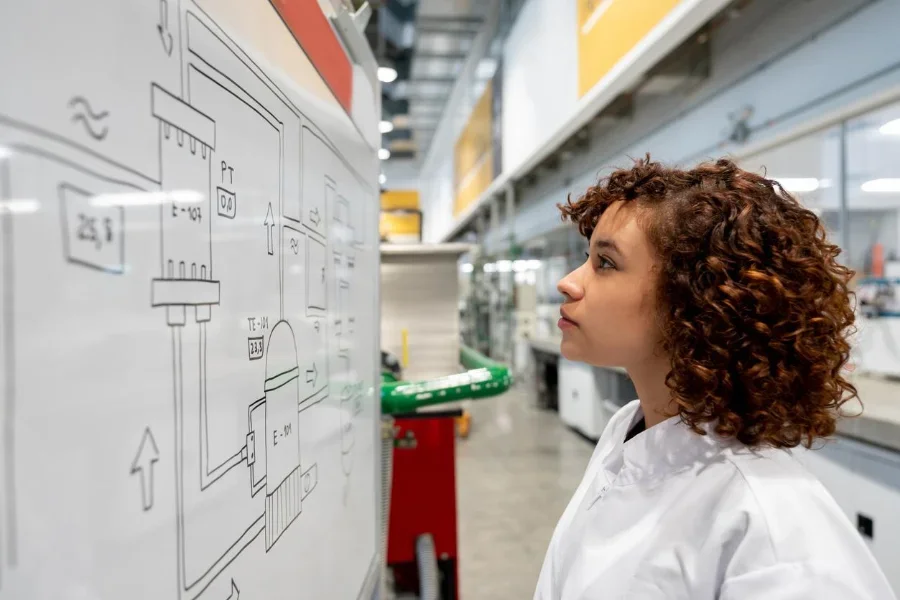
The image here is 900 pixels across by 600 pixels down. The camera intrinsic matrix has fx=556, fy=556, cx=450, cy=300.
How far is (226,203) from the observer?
20.1 inches

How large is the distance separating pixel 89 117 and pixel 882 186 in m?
2.89

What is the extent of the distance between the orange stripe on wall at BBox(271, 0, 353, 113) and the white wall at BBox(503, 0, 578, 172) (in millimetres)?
3190

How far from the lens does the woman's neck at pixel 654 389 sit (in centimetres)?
87

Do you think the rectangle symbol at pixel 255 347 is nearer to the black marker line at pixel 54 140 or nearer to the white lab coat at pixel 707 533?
the black marker line at pixel 54 140

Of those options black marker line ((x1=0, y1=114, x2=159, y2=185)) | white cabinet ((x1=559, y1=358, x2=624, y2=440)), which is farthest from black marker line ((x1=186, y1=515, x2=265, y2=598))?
white cabinet ((x1=559, y1=358, x2=624, y2=440))

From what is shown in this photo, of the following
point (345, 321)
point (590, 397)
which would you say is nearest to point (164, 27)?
point (345, 321)

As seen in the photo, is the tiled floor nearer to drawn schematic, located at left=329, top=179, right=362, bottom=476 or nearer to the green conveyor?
the green conveyor

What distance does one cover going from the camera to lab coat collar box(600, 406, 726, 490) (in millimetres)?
772

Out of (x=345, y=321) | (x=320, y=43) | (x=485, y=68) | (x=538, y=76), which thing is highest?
(x=485, y=68)

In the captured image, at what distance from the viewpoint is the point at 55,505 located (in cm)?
31

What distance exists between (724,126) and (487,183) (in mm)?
3818

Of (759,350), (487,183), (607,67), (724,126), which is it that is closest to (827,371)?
(759,350)

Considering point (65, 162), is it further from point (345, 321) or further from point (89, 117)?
point (345, 321)

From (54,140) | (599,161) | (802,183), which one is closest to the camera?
(54,140)
